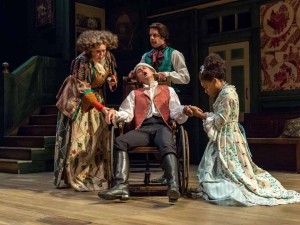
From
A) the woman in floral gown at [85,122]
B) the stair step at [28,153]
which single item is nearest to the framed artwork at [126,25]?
the stair step at [28,153]

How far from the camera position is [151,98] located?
136 inches

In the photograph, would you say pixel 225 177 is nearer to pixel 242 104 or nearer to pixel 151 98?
pixel 151 98

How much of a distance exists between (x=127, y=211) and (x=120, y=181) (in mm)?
346

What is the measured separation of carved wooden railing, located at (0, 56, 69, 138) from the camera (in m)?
6.55

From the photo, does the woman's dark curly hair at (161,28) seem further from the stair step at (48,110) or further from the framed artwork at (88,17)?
the framed artwork at (88,17)

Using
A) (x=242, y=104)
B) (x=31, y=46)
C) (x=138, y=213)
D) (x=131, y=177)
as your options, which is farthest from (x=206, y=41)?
(x=138, y=213)

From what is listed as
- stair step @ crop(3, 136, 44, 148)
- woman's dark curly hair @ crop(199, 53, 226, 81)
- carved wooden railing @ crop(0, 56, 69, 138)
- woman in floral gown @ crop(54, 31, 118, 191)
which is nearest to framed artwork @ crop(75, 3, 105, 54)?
carved wooden railing @ crop(0, 56, 69, 138)

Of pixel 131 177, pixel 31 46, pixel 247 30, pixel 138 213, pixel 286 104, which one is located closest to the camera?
pixel 138 213

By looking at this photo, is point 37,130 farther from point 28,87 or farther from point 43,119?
point 28,87

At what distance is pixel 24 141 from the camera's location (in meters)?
6.29

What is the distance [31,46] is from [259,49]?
14.4 feet

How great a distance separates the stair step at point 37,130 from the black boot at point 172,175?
3.59m

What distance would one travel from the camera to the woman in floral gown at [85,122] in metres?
3.73

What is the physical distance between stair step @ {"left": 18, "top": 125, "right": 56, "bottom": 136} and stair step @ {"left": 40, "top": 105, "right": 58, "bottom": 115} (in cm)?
48
